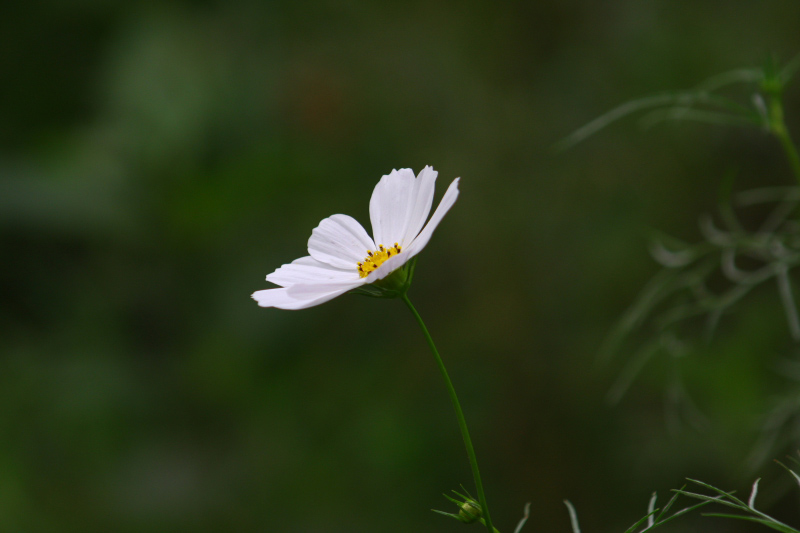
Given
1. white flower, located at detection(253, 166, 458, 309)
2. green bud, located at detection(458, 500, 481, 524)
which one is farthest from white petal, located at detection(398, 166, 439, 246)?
green bud, located at detection(458, 500, 481, 524)

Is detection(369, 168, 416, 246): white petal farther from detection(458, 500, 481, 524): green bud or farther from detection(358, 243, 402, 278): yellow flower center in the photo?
detection(458, 500, 481, 524): green bud

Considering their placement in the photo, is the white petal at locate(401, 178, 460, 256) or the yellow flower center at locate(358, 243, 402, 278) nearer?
the white petal at locate(401, 178, 460, 256)

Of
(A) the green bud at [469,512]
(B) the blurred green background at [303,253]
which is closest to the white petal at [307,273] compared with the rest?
(A) the green bud at [469,512]

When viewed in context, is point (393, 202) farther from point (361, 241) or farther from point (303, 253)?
point (303, 253)

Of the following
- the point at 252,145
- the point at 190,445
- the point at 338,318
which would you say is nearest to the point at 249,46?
the point at 252,145

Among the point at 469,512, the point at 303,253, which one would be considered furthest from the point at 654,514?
the point at 303,253

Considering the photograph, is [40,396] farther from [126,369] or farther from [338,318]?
[338,318]

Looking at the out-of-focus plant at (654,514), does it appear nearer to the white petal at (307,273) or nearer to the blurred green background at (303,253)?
the white petal at (307,273)
